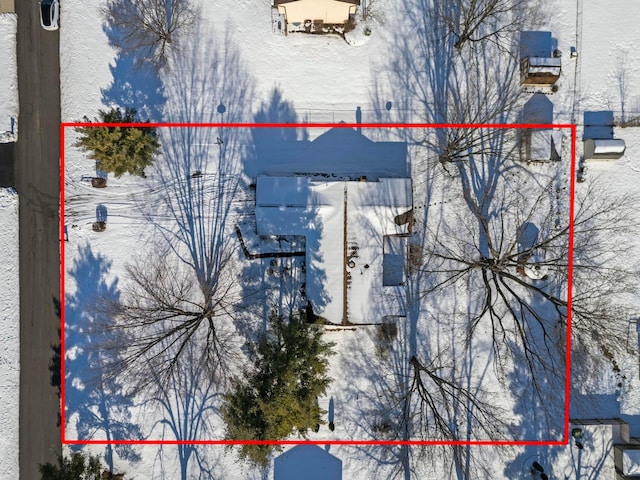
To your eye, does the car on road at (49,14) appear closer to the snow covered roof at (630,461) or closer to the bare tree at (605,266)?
the bare tree at (605,266)

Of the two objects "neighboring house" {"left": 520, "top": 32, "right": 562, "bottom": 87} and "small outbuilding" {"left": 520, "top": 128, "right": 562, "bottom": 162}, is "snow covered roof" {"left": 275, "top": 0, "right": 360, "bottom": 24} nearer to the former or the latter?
"neighboring house" {"left": 520, "top": 32, "right": 562, "bottom": 87}

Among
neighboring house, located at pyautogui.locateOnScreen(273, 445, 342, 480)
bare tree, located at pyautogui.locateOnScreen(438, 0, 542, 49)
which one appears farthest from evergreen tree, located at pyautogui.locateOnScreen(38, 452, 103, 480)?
bare tree, located at pyautogui.locateOnScreen(438, 0, 542, 49)

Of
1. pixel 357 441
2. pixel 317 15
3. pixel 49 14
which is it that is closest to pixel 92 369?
pixel 357 441

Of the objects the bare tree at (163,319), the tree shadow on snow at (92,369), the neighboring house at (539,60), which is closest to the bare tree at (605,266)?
the neighboring house at (539,60)

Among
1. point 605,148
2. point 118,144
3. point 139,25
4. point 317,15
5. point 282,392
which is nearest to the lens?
point 282,392

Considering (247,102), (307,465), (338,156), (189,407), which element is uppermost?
(247,102)

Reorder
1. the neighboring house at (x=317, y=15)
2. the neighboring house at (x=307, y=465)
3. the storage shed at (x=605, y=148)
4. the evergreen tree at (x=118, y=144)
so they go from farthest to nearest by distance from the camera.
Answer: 1. the neighboring house at (x=307, y=465)
2. the storage shed at (x=605, y=148)
3. the neighboring house at (x=317, y=15)
4. the evergreen tree at (x=118, y=144)

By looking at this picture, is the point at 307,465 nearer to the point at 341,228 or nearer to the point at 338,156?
the point at 341,228
